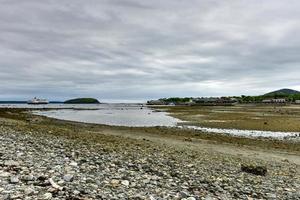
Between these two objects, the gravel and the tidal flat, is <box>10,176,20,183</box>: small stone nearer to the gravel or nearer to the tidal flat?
the gravel

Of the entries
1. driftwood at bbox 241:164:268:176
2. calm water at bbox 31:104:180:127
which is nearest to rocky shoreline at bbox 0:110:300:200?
driftwood at bbox 241:164:268:176

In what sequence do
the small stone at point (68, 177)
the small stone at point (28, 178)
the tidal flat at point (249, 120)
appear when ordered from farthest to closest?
the tidal flat at point (249, 120) → the small stone at point (68, 177) → the small stone at point (28, 178)

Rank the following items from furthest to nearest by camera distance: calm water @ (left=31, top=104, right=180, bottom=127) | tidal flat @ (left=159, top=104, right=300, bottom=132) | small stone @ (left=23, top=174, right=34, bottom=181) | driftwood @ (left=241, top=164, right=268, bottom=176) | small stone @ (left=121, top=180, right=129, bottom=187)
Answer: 1. calm water @ (left=31, top=104, right=180, bottom=127)
2. tidal flat @ (left=159, top=104, right=300, bottom=132)
3. driftwood @ (left=241, top=164, right=268, bottom=176)
4. small stone @ (left=121, top=180, right=129, bottom=187)
5. small stone @ (left=23, top=174, right=34, bottom=181)

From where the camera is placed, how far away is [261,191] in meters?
11.4

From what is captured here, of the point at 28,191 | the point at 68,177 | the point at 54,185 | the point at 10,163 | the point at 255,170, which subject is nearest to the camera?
the point at 28,191

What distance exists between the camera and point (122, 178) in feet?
35.7

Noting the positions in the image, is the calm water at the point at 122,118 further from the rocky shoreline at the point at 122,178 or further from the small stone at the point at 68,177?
the small stone at the point at 68,177

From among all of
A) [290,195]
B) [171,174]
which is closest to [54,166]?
[171,174]

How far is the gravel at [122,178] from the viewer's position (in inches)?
350

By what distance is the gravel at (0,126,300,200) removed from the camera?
8.88 metres

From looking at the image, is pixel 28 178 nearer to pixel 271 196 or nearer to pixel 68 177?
pixel 68 177

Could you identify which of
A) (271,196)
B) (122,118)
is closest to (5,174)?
(271,196)

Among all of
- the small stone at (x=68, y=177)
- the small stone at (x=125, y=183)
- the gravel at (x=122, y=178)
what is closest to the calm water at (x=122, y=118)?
the gravel at (x=122, y=178)

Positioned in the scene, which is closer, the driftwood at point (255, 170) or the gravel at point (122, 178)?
the gravel at point (122, 178)
